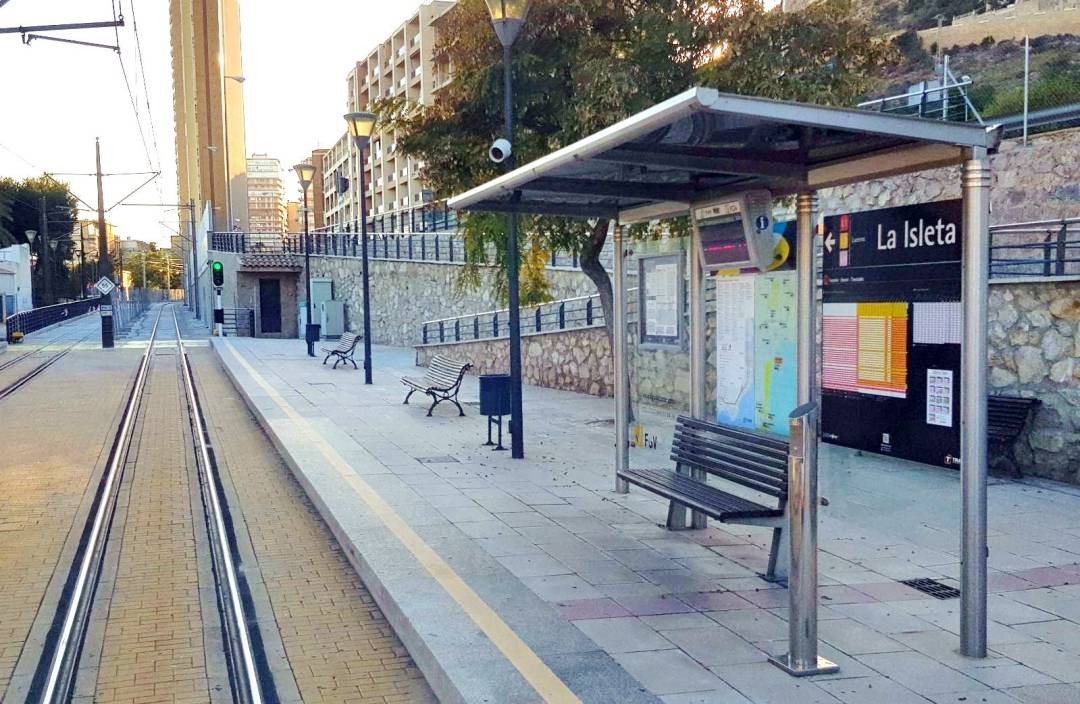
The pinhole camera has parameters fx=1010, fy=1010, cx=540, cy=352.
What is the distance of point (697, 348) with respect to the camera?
7434 millimetres

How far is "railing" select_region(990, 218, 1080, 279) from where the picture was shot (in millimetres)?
9453

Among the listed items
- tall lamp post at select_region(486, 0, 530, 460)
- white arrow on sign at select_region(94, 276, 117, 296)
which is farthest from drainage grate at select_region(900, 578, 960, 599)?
white arrow on sign at select_region(94, 276, 117, 296)

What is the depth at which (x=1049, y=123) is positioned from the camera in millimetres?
15984

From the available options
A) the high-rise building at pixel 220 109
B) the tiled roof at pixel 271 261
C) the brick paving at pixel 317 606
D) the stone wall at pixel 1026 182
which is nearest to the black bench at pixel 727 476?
the brick paving at pixel 317 606

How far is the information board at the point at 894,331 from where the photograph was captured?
5.30m

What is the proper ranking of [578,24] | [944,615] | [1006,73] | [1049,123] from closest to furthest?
[944,615]
[578,24]
[1049,123]
[1006,73]

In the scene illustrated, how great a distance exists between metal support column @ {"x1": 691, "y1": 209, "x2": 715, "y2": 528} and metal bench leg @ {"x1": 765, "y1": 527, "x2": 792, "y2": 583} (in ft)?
3.53

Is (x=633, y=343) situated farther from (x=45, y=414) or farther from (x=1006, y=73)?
(x=1006, y=73)

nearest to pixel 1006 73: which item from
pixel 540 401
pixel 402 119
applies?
pixel 540 401

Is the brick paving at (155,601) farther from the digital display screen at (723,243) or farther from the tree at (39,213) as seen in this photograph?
the tree at (39,213)

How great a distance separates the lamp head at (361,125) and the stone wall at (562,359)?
4965mm

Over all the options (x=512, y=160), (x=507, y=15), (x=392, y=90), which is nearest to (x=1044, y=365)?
(x=512, y=160)

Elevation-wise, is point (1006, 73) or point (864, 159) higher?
point (1006, 73)

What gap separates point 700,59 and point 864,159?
6.62 meters
